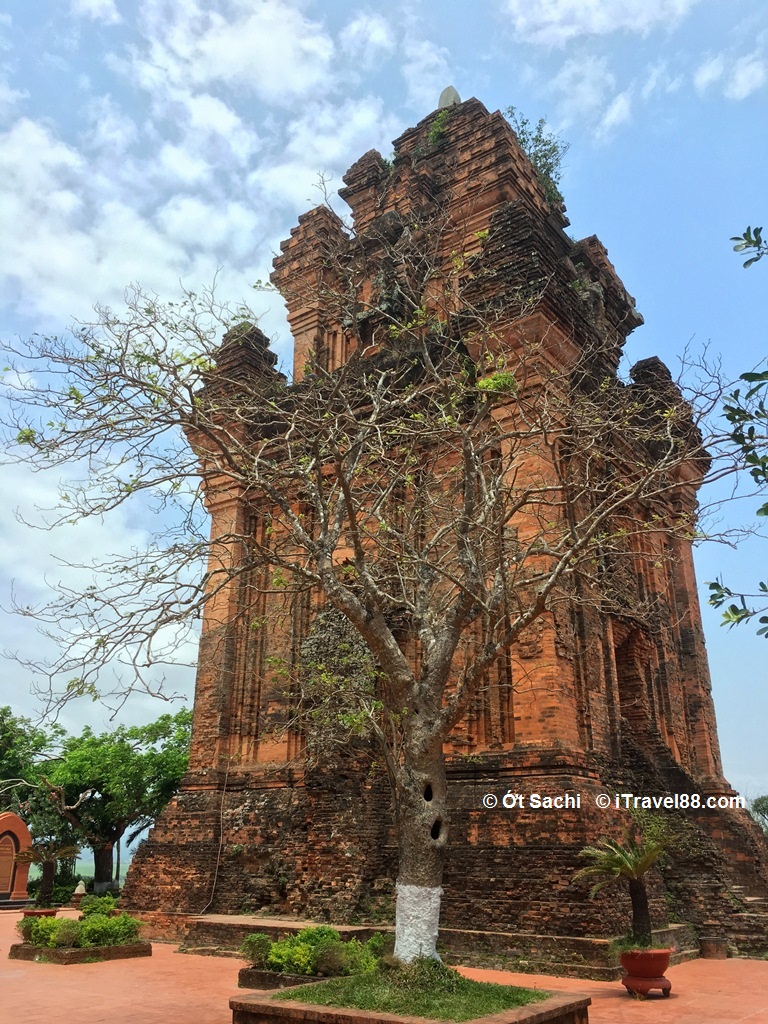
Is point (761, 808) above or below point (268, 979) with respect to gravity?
above

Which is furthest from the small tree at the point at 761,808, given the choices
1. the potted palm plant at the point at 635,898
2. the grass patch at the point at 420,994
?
the grass patch at the point at 420,994

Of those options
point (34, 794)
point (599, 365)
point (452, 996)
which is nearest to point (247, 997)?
point (452, 996)

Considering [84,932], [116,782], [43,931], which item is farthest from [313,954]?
[116,782]

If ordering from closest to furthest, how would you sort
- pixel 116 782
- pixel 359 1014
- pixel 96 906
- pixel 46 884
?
pixel 359 1014 < pixel 96 906 < pixel 46 884 < pixel 116 782

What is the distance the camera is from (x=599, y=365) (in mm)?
14453

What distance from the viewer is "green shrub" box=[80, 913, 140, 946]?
1090cm

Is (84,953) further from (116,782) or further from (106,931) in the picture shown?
(116,782)

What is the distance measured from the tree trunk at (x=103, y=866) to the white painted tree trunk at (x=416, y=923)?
21.7 metres

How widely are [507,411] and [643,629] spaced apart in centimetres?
488

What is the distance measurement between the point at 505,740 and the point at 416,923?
15.9ft

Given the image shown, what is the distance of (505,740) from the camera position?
1087 centimetres

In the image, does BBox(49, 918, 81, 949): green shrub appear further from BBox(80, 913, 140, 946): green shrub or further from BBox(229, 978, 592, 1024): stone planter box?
BBox(229, 978, 592, 1024): stone planter box

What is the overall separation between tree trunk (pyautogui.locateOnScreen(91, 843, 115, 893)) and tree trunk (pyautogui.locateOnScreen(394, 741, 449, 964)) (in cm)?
2171

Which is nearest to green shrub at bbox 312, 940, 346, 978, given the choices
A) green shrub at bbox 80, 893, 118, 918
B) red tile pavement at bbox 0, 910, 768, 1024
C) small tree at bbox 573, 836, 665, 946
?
red tile pavement at bbox 0, 910, 768, 1024
